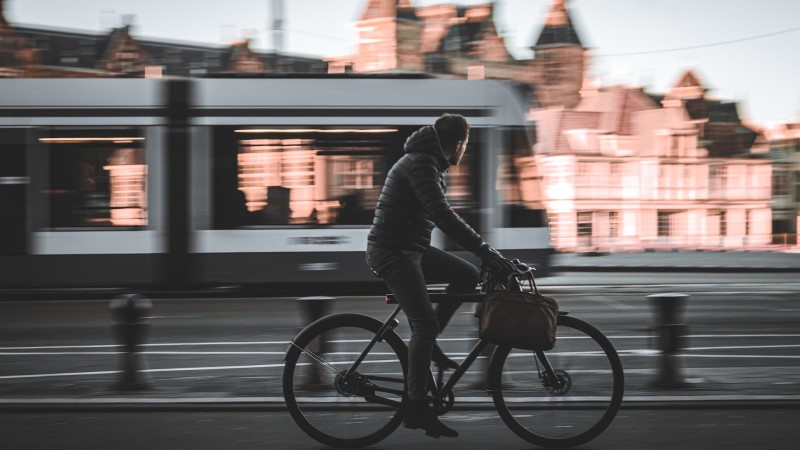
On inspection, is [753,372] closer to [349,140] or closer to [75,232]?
[349,140]

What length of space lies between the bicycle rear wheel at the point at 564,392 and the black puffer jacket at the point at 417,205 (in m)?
0.70

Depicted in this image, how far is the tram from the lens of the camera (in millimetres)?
15742

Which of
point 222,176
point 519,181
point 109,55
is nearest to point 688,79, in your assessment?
point 109,55

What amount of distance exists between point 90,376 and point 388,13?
90642 millimetres

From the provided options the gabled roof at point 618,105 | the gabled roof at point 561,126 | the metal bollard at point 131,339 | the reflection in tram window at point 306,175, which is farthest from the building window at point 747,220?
the metal bollard at point 131,339

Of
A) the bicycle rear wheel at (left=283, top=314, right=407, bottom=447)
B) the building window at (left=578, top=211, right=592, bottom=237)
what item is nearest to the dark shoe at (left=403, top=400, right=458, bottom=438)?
the bicycle rear wheel at (left=283, top=314, right=407, bottom=447)

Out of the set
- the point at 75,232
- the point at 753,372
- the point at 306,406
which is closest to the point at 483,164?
the point at 75,232

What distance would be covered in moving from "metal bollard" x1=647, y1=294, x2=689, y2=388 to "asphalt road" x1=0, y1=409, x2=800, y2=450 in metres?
0.93

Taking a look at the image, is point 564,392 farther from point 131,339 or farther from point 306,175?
point 306,175

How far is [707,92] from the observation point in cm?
7994

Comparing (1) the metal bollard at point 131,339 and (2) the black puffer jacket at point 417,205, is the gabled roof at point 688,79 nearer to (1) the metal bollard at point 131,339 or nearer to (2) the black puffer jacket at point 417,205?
(1) the metal bollard at point 131,339

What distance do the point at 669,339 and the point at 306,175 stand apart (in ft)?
30.6

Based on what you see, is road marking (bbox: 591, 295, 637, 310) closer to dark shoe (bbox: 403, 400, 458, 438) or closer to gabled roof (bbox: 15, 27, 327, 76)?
dark shoe (bbox: 403, 400, 458, 438)

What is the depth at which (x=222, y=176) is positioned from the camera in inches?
630
